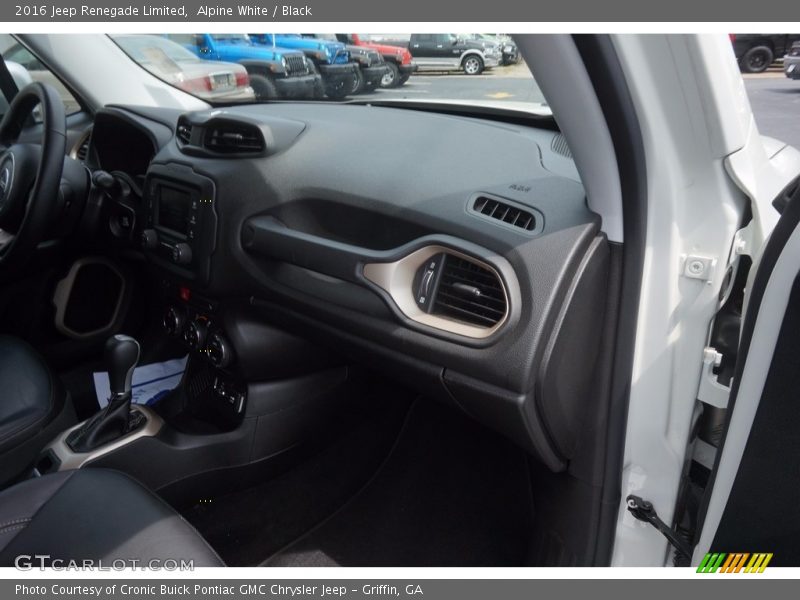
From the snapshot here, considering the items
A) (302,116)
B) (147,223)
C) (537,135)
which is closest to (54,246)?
(147,223)

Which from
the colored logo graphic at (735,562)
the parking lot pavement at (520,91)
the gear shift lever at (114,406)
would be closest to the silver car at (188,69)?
the parking lot pavement at (520,91)

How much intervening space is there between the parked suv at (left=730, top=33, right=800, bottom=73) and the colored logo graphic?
824 millimetres

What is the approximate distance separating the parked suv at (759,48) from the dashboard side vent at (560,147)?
0.36 meters

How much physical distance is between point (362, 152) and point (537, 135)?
425mm

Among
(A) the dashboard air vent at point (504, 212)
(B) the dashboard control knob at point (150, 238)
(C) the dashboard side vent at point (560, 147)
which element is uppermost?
(C) the dashboard side vent at point (560, 147)

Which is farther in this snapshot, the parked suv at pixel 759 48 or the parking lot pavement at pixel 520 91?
the parking lot pavement at pixel 520 91

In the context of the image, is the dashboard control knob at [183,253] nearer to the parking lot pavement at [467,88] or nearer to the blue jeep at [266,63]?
the blue jeep at [266,63]

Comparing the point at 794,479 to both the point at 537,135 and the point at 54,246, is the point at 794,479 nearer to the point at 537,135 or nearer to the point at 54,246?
the point at 537,135

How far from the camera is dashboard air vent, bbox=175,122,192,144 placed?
5.87 ft

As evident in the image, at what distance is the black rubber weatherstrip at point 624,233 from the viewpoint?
0.95m

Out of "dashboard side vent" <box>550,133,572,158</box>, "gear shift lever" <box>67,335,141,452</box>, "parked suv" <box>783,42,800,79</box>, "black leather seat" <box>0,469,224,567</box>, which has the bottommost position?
"gear shift lever" <box>67,335,141,452</box>

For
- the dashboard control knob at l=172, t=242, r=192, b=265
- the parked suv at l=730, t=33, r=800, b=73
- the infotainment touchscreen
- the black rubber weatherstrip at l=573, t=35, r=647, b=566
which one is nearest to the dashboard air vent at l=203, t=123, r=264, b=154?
the infotainment touchscreen

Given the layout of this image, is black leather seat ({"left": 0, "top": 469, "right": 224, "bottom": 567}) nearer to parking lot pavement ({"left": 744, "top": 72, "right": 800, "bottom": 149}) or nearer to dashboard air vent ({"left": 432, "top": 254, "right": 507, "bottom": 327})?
dashboard air vent ({"left": 432, "top": 254, "right": 507, "bottom": 327})

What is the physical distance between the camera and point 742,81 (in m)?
1.09
